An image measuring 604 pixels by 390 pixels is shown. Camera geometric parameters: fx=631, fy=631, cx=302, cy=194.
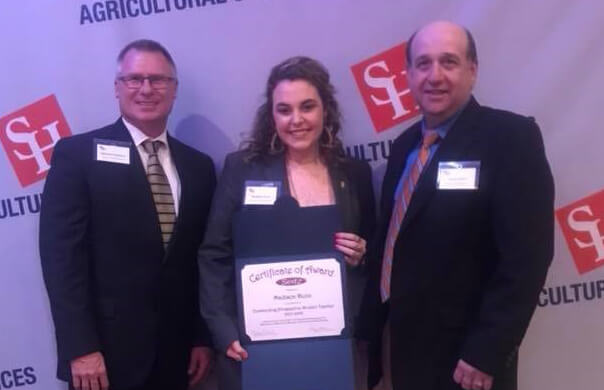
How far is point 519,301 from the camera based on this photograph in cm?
154

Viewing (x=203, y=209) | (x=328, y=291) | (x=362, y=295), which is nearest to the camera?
(x=328, y=291)

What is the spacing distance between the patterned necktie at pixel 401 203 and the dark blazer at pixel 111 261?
64 centimetres

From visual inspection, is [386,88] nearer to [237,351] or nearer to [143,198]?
[143,198]

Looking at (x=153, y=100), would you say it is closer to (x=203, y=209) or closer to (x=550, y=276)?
(x=203, y=209)

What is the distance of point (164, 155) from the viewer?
2066 mm

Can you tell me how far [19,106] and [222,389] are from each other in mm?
1288

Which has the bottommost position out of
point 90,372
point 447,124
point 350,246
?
point 90,372

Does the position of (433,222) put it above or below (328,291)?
above

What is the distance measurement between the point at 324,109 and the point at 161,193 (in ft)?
1.88

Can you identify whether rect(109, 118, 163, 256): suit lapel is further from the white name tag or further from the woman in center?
the woman in center

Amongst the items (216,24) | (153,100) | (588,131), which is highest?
(216,24)

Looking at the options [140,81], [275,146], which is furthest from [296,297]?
[140,81]

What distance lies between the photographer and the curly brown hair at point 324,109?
6.31 ft

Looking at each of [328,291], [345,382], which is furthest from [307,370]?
[328,291]
